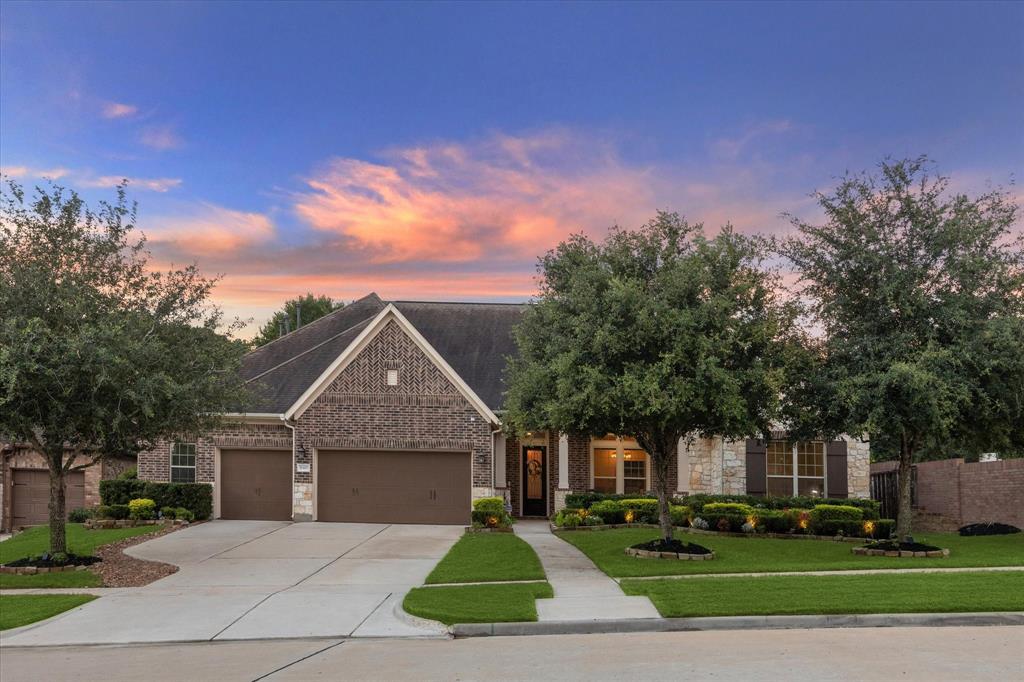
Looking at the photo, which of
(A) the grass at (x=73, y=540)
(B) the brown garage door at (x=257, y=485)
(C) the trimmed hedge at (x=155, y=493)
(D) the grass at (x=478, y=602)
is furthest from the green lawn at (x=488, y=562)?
(C) the trimmed hedge at (x=155, y=493)

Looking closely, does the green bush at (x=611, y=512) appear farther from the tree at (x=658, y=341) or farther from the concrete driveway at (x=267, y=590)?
the tree at (x=658, y=341)

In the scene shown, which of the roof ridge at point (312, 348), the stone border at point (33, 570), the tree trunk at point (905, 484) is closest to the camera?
the stone border at point (33, 570)

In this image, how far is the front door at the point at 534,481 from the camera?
27062 mm

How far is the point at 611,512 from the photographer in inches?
936

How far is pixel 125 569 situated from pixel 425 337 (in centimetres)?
1390

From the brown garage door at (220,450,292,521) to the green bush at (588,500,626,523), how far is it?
30.2 ft

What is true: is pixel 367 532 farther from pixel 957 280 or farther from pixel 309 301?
pixel 309 301

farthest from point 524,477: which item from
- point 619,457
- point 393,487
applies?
point 393,487

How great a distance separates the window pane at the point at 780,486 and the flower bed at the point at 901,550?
7.99 meters

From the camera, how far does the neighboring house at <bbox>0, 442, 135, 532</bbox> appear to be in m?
28.7

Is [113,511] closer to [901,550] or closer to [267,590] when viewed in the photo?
[267,590]

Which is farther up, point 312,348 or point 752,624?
point 312,348

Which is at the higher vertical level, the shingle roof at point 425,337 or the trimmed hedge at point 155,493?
the shingle roof at point 425,337

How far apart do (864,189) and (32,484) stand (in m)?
27.2
